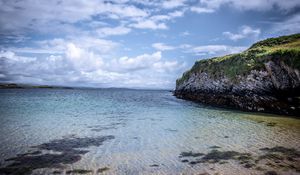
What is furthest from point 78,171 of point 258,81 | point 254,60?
point 254,60

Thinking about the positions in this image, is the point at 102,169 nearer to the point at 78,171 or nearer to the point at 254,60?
the point at 78,171

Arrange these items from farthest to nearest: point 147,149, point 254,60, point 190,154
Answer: point 254,60 < point 147,149 < point 190,154

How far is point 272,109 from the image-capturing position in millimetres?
33500

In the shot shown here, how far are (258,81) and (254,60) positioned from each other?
5.09m

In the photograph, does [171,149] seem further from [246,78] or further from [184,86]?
[184,86]

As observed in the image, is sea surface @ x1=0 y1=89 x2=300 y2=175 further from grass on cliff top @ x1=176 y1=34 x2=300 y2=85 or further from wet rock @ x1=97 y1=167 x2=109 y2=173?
grass on cliff top @ x1=176 y1=34 x2=300 y2=85

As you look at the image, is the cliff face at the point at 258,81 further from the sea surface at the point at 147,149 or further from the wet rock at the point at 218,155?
the wet rock at the point at 218,155

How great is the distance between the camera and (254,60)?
40.5m

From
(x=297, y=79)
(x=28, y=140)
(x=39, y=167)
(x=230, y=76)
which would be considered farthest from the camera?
(x=230, y=76)

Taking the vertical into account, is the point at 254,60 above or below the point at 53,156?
above

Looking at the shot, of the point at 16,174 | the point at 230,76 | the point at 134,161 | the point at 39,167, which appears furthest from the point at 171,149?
the point at 230,76

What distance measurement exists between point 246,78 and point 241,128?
70.7 feet

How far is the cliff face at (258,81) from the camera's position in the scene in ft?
106

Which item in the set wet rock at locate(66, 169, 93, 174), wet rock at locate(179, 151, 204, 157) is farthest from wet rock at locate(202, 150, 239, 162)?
wet rock at locate(66, 169, 93, 174)
